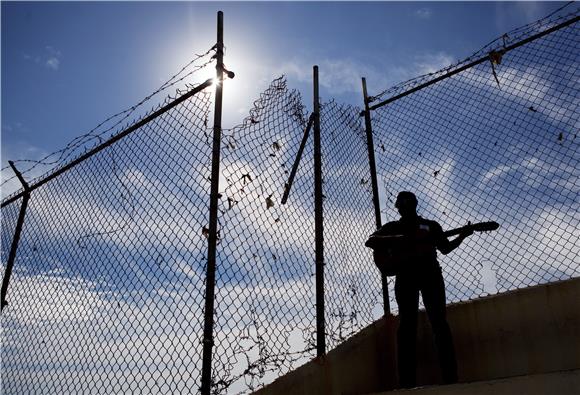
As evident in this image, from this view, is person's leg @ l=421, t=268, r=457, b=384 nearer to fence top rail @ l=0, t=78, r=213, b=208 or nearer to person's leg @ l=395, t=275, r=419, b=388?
person's leg @ l=395, t=275, r=419, b=388

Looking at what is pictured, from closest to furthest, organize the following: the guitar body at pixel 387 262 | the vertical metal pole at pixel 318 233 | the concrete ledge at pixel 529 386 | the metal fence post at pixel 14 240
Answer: the concrete ledge at pixel 529 386 → the vertical metal pole at pixel 318 233 → the guitar body at pixel 387 262 → the metal fence post at pixel 14 240

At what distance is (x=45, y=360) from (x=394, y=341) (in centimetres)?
279

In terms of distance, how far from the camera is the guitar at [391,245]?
3.33 m

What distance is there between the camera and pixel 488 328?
11.7 feet

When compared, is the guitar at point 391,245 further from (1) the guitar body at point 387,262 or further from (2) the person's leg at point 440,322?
(2) the person's leg at point 440,322

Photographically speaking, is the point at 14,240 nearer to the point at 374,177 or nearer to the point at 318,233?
the point at 318,233

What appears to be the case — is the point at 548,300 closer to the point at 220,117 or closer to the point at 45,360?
the point at 220,117

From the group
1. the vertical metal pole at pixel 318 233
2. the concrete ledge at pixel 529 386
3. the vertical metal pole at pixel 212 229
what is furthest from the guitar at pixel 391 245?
the vertical metal pole at pixel 212 229

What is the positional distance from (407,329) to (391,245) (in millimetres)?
573

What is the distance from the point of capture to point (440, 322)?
10.2ft

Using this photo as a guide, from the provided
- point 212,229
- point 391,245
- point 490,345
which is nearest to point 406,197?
point 391,245

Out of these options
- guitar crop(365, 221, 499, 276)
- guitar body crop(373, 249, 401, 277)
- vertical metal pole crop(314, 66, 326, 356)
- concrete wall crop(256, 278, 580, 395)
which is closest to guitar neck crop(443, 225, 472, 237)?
guitar crop(365, 221, 499, 276)

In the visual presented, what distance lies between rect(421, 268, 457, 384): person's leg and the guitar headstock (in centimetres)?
44

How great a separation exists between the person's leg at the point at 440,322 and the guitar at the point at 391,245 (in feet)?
0.79
